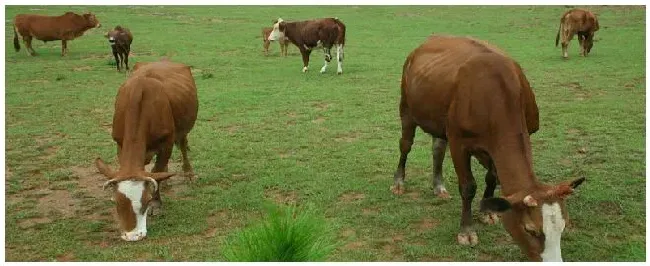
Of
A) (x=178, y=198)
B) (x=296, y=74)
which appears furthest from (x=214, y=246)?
(x=296, y=74)

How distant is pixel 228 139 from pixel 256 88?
4705 millimetres

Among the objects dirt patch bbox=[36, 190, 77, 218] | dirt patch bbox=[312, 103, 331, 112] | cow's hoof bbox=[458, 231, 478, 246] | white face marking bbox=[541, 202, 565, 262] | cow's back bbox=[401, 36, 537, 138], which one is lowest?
dirt patch bbox=[312, 103, 331, 112]

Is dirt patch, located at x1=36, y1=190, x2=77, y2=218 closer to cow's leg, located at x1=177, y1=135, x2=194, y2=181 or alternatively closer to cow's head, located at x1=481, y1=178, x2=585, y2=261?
cow's leg, located at x1=177, y1=135, x2=194, y2=181

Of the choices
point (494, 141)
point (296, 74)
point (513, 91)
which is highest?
point (513, 91)

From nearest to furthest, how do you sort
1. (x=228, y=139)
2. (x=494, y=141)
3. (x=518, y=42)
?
(x=494, y=141)
(x=228, y=139)
(x=518, y=42)

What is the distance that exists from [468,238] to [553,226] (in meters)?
1.22

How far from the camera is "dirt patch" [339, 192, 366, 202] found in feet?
22.0

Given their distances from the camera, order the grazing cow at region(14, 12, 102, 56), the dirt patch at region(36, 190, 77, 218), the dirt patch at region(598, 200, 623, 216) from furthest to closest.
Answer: the grazing cow at region(14, 12, 102, 56), the dirt patch at region(36, 190, 77, 218), the dirt patch at region(598, 200, 623, 216)

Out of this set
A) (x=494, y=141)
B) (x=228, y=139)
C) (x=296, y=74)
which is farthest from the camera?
(x=296, y=74)

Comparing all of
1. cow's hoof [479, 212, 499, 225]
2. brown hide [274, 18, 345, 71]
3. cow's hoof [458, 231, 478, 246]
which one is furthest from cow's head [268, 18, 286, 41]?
cow's hoof [458, 231, 478, 246]

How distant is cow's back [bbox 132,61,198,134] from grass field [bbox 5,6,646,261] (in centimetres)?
78

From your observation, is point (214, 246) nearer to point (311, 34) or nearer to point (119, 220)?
point (119, 220)

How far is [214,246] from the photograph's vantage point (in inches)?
214

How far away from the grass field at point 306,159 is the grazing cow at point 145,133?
310 millimetres
